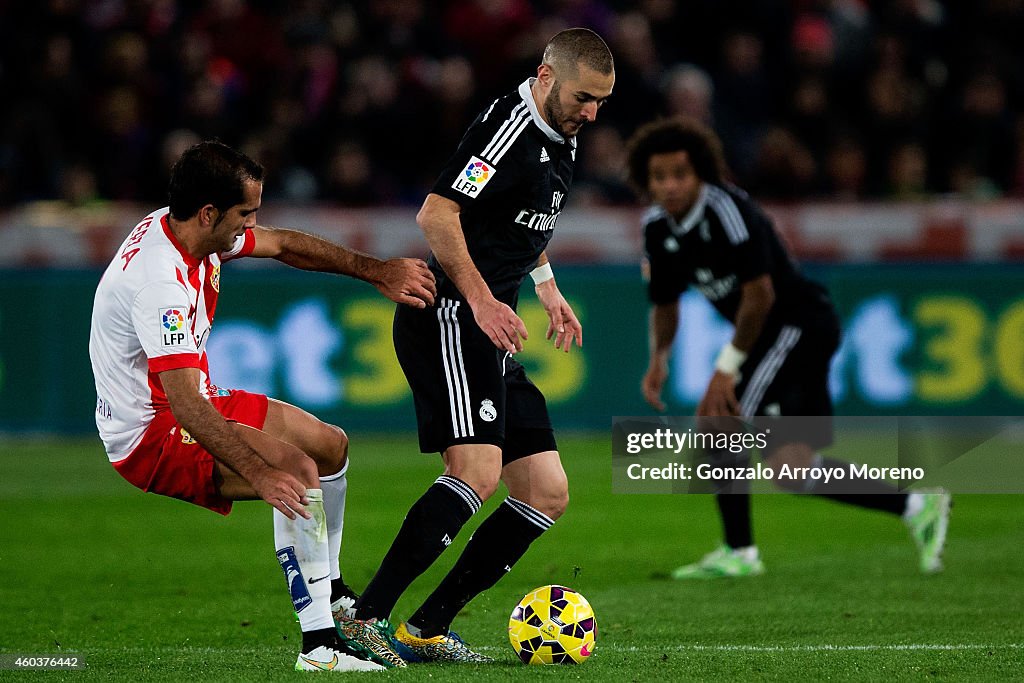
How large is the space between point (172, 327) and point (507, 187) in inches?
52.1

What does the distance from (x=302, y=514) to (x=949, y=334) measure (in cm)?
893

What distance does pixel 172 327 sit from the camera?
502cm

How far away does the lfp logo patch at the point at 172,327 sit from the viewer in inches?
197

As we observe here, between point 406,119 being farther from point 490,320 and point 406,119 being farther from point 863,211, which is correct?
point 490,320

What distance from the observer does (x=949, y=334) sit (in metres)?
12.7

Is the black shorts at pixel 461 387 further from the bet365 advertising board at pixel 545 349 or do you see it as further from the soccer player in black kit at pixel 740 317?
the bet365 advertising board at pixel 545 349

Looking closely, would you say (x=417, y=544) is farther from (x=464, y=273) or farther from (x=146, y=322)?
(x=146, y=322)

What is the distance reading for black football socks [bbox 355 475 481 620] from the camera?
5.33 meters

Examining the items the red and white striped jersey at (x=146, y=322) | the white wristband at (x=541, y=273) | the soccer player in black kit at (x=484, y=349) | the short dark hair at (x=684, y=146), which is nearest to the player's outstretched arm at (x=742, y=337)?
the short dark hair at (x=684, y=146)

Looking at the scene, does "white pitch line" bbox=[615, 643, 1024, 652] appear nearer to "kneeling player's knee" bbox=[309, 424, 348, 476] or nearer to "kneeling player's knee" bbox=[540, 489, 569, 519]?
"kneeling player's knee" bbox=[540, 489, 569, 519]

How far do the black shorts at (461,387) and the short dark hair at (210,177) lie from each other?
2.82 ft

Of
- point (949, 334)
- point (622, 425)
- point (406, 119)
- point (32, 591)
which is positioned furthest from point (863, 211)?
point (32, 591)

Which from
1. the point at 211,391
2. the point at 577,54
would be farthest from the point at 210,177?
the point at 577,54

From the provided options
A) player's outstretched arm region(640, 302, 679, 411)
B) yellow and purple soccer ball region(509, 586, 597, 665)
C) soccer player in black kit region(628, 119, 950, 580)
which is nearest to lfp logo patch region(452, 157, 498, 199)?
yellow and purple soccer ball region(509, 586, 597, 665)
